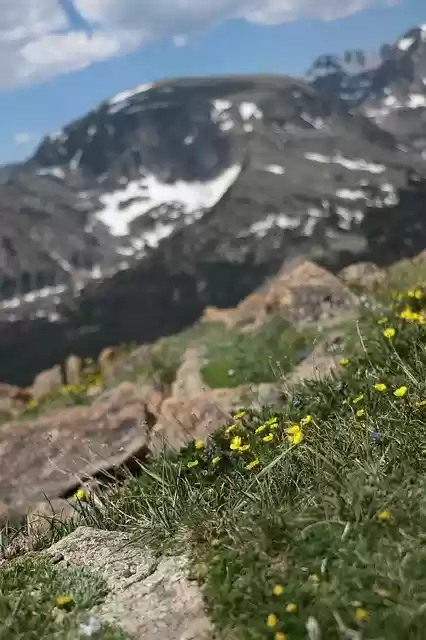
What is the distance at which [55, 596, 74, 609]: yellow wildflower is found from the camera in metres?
2.89

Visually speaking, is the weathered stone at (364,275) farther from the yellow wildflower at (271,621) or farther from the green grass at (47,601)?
the yellow wildflower at (271,621)

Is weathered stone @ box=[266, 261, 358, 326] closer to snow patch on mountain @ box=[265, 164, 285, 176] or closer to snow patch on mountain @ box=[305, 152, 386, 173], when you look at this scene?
snow patch on mountain @ box=[305, 152, 386, 173]

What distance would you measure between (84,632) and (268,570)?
67 centimetres

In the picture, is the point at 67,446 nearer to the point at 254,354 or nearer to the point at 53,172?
the point at 254,354

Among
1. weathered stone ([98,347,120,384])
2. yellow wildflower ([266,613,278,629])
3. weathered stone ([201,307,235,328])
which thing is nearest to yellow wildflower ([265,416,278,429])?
yellow wildflower ([266,613,278,629])

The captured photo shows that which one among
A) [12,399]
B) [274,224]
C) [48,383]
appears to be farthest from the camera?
[274,224]

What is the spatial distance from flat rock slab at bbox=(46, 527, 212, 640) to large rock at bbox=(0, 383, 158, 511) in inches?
66.3

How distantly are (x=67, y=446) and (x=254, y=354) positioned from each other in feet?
6.74

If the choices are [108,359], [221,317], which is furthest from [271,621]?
[108,359]

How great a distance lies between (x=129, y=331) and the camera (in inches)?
1484

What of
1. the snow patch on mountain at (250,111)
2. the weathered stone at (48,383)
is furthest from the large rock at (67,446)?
the snow patch on mountain at (250,111)

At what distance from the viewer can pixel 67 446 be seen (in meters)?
6.11

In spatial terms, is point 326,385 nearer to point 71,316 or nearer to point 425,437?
point 425,437

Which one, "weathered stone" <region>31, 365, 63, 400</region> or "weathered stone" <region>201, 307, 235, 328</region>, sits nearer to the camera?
"weathered stone" <region>201, 307, 235, 328</region>
